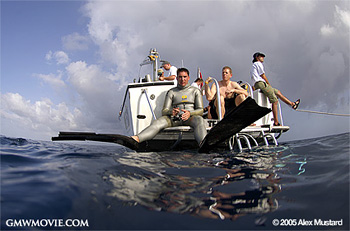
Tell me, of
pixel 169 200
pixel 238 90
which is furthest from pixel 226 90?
pixel 169 200

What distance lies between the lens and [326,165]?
2795mm

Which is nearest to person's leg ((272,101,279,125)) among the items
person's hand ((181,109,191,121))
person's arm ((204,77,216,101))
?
person's arm ((204,77,216,101))

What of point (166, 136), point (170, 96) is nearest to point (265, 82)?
point (170, 96)

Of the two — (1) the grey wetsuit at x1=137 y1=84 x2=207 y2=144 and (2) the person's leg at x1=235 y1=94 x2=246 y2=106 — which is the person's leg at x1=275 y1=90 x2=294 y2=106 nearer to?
(2) the person's leg at x1=235 y1=94 x2=246 y2=106

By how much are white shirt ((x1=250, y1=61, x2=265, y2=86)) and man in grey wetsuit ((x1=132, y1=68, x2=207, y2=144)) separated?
1780mm

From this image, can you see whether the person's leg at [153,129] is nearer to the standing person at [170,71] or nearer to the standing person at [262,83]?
the standing person at [170,71]

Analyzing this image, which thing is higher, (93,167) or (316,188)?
(93,167)

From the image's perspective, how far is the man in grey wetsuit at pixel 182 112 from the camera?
4759mm

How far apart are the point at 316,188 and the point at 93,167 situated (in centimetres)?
225

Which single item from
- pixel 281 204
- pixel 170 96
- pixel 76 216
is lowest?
pixel 281 204

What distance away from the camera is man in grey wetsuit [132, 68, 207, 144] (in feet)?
15.6

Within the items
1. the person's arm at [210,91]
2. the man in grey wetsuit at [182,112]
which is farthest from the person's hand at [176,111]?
the person's arm at [210,91]

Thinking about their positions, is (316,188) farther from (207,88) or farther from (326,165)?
(207,88)

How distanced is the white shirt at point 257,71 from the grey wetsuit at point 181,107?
1780mm
